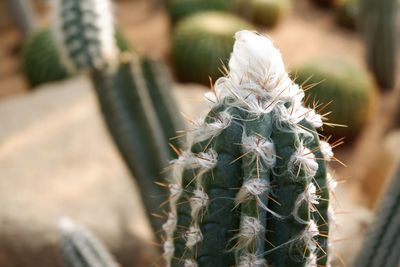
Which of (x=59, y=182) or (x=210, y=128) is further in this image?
(x=59, y=182)

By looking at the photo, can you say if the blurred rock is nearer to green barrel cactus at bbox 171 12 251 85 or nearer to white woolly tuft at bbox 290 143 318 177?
green barrel cactus at bbox 171 12 251 85

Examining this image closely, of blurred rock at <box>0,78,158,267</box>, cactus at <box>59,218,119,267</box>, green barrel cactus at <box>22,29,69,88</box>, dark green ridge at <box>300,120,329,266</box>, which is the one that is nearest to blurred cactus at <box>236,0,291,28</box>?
green barrel cactus at <box>22,29,69,88</box>

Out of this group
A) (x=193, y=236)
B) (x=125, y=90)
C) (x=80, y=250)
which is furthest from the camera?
(x=125, y=90)

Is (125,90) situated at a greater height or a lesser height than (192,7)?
greater

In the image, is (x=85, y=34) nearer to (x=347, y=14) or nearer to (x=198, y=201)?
(x=198, y=201)

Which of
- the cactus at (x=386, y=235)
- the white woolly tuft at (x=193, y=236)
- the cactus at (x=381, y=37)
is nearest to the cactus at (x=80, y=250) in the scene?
the cactus at (x=386, y=235)

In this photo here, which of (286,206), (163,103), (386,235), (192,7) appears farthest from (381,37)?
(286,206)

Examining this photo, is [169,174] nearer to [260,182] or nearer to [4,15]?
[260,182]
